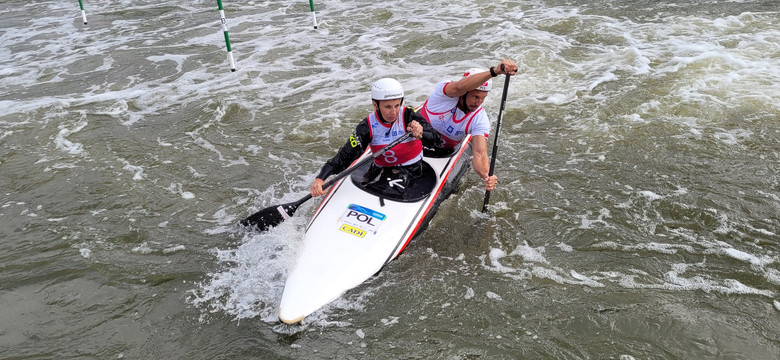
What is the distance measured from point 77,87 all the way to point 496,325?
8239 millimetres

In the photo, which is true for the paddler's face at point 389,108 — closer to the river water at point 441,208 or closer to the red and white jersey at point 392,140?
the red and white jersey at point 392,140

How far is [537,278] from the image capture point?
3.74 meters

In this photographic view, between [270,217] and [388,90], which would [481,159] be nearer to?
[388,90]

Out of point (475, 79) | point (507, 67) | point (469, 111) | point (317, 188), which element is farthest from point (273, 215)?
point (507, 67)

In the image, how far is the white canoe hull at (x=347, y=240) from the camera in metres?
3.45

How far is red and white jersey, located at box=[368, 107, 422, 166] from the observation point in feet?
13.4

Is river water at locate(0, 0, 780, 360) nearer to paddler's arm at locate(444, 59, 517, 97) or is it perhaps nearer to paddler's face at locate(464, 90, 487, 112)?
paddler's face at locate(464, 90, 487, 112)

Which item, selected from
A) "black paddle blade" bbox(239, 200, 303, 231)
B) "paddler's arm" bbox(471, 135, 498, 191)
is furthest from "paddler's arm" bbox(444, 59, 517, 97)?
"black paddle blade" bbox(239, 200, 303, 231)

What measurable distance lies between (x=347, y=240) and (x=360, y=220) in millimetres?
223

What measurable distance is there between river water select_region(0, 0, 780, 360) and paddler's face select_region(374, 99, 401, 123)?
1.04 meters

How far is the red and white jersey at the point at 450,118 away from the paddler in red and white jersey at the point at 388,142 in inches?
19.0

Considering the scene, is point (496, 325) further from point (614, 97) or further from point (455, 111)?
point (614, 97)

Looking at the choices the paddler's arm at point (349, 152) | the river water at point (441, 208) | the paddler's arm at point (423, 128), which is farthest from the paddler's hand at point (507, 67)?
the river water at point (441, 208)

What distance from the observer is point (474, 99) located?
14.3 ft
